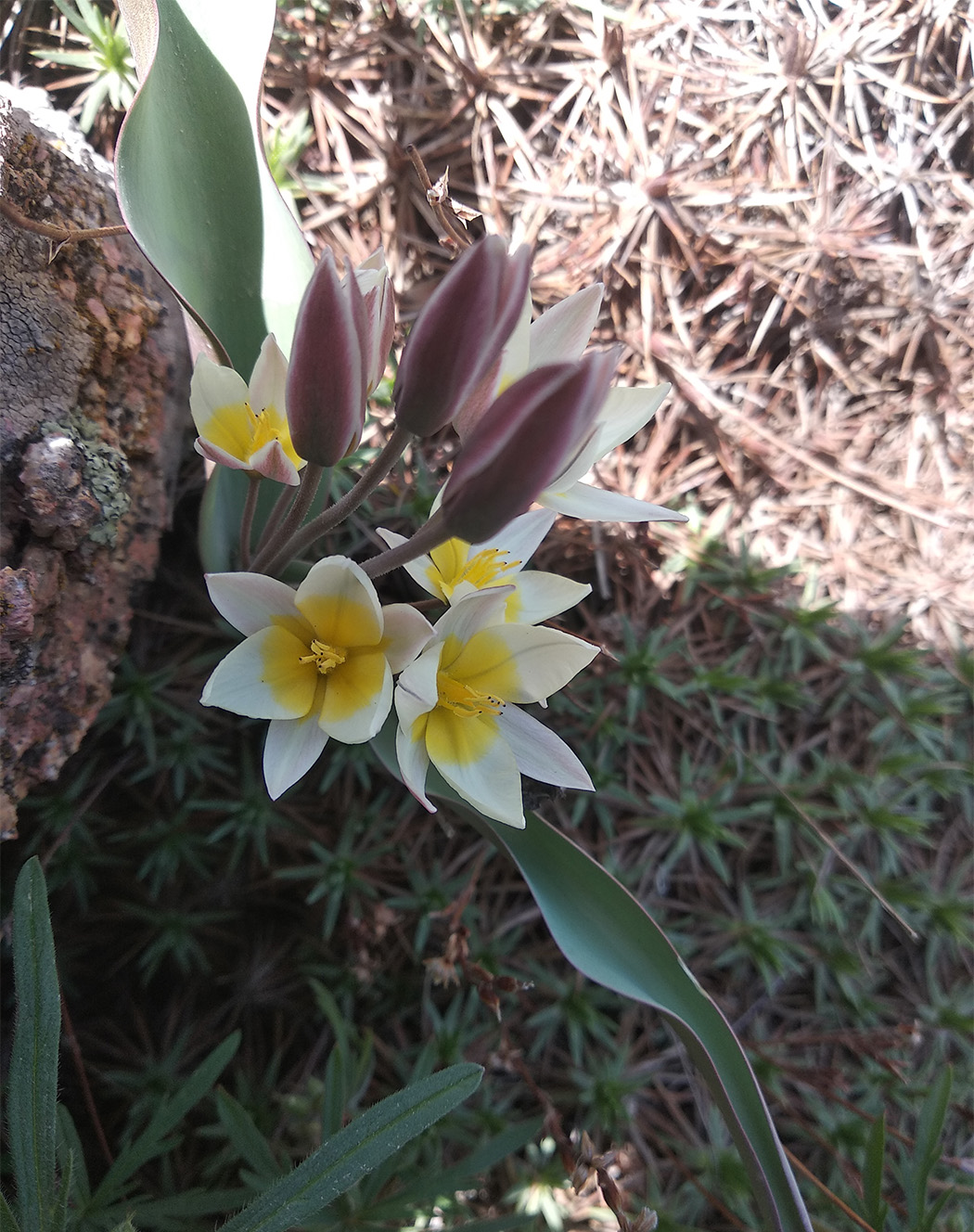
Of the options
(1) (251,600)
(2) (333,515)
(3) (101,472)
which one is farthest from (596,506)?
(3) (101,472)

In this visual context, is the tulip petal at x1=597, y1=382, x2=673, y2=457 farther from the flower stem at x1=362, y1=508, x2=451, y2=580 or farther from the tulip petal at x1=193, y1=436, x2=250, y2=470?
the tulip petal at x1=193, y1=436, x2=250, y2=470

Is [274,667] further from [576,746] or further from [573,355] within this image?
[576,746]

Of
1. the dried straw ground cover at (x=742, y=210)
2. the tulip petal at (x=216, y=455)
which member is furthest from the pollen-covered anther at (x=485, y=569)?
the dried straw ground cover at (x=742, y=210)

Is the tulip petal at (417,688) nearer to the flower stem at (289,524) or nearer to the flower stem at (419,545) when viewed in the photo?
the flower stem at (419,545)

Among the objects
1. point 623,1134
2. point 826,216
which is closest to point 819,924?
point 623,1134

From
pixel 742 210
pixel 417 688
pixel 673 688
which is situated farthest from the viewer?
pixel 742 210

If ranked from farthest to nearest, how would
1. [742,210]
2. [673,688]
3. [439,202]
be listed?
[742,210], [673,688], [439,202]

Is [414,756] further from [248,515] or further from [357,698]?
[248,515]
